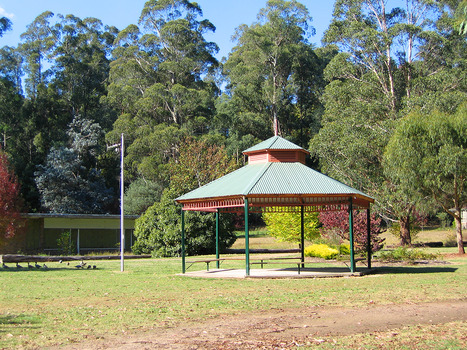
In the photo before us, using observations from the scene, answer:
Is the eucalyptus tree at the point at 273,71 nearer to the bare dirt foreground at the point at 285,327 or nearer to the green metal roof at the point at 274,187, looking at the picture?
the green metal roof at the point at 274,187

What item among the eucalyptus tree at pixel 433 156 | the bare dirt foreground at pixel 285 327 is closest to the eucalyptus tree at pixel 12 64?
the eucalyptus tree at pixel 433 156

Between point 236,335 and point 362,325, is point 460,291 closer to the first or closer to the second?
point 362,325

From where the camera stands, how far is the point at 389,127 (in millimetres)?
34156

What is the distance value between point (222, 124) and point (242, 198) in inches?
1447

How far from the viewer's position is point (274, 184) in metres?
16.9

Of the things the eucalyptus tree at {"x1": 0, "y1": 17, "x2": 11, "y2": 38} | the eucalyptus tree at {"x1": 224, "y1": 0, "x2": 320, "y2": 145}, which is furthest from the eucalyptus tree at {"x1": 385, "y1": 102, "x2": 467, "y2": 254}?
the eucalyptus tree at {"x1": 0, "y1": 17, "x2": 11, "y2": 38}

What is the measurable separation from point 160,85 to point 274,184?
3702cm

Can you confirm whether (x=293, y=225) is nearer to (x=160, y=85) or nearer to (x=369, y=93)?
(x=369, y=93)

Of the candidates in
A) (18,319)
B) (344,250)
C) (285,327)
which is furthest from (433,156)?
(18,319)

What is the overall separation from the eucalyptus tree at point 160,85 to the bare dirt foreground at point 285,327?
3961cm

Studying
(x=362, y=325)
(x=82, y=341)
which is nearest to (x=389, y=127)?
(x=362, y=325)

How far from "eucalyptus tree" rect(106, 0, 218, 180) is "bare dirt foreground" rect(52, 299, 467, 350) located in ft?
130

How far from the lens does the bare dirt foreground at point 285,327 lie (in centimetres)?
723

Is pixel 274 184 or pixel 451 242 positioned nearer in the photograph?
pixel 274 184
